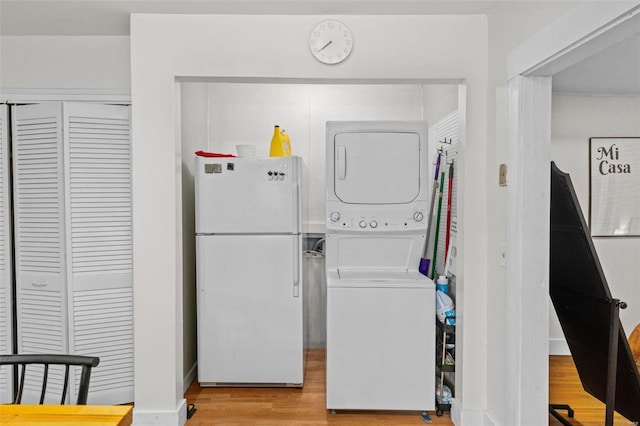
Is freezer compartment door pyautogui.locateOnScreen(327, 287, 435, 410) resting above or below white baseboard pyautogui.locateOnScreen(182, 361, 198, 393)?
above

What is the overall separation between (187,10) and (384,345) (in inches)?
91.3

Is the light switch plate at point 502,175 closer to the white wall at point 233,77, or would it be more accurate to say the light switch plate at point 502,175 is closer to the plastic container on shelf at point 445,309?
the white wall at point 233,77

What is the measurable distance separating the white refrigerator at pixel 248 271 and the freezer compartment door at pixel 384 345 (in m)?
0.52

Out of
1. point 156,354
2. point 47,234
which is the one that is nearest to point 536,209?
point 156,354

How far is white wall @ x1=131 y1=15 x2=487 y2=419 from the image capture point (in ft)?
8.35

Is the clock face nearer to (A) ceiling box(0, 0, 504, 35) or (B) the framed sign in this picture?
(A) ceiling box(0, 0, 504, 35)

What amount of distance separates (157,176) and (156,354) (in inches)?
42.3

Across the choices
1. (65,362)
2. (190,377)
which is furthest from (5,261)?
(65,362)

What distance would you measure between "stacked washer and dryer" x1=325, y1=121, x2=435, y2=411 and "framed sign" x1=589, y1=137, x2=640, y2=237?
6.43ft

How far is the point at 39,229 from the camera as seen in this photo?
110 inches

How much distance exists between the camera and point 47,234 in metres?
2.80

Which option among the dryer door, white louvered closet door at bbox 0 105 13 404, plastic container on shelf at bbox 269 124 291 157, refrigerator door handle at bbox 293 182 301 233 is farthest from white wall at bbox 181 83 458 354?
white louvered closet door at bbox 0 105 13 404

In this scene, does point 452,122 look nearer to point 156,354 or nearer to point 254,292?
point 254,292

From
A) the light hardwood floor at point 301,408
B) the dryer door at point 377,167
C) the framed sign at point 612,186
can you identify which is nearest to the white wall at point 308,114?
the light hardwood floor at point 301,408
